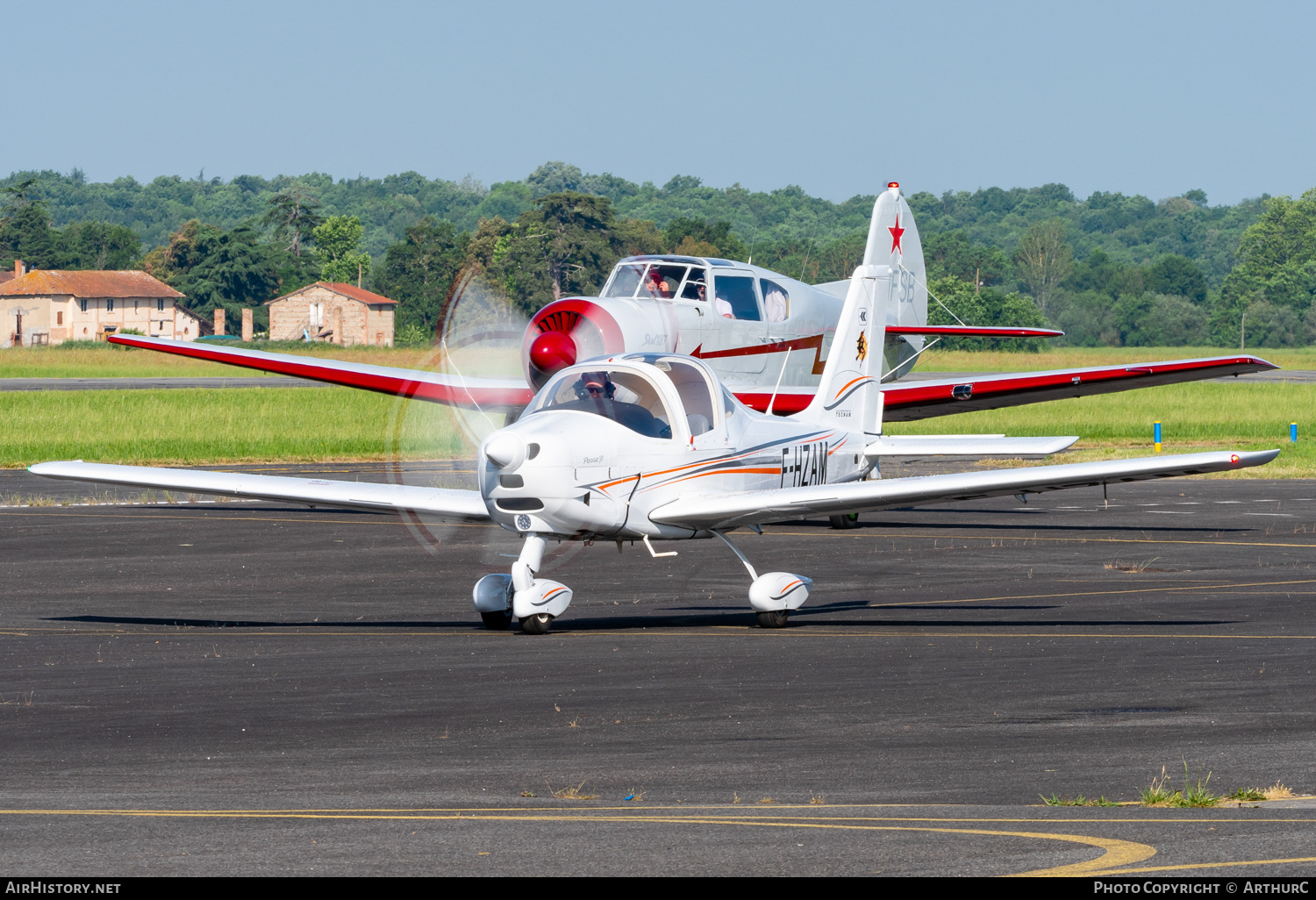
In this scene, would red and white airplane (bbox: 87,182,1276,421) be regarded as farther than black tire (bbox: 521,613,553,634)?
Yes

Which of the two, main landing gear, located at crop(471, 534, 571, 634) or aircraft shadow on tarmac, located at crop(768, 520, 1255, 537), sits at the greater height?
main landing gear, located at crop(471, 534, 571, 634)

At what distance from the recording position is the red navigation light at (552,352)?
71.5 feet

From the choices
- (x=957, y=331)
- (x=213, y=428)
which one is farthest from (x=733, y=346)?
(x=213, y=428)

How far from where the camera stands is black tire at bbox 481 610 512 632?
1363cm

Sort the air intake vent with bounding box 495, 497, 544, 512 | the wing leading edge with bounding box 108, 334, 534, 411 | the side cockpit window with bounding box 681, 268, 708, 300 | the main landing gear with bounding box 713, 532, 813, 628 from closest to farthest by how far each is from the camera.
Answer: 1. the air intake vent with bounding box 495, 497, 544, 512
2. the main landing gear with bounding box 713, 532, 813, 628
3. the side cockpit window with bounding box 681, 268, 708, 300
4. the wing leading edge with bounding box 108, 334, 534, 411

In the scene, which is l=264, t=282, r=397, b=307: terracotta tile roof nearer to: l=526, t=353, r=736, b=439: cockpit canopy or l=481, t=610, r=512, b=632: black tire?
l=526, t=353, r=736, b=439: cockpit canopy

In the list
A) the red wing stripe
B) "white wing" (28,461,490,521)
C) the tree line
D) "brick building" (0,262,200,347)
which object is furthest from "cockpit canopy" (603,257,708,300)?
"brick building" (0,262,200,347)

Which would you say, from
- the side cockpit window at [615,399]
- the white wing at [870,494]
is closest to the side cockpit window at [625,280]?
the side cockpit window at [615,399]

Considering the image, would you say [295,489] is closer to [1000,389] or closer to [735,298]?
[735,298]

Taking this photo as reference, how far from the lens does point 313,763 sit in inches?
339

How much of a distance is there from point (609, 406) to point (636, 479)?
0.64m

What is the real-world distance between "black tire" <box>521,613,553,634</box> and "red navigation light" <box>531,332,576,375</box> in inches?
346
